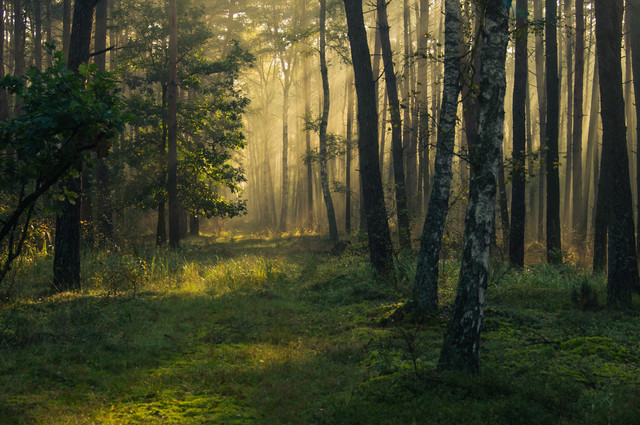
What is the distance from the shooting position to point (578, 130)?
20.5 meters

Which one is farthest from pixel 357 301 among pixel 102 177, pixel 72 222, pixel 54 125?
pixel 102 177

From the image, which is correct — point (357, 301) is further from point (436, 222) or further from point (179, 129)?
point (179, 129)

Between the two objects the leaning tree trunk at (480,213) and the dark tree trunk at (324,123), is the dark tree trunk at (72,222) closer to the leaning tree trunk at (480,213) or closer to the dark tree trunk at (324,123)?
the leaning tree trunk at (480,213)

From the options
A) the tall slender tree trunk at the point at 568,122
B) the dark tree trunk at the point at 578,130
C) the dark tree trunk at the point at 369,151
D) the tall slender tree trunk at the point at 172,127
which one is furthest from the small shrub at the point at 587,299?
the tall slender tree trunk at the point at 568,122

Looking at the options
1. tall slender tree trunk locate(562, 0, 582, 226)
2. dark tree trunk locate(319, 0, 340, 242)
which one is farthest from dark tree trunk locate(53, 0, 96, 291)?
tall slender tree trunk locate(562, 0, 582, 226)

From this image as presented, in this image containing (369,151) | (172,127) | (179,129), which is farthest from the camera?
(179,129)

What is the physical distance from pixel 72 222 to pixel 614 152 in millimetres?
11429

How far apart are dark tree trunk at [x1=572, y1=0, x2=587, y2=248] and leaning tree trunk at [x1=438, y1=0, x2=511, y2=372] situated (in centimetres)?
1472

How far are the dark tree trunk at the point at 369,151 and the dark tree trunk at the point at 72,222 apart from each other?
6.12 meters

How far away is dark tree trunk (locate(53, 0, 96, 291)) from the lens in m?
10.0

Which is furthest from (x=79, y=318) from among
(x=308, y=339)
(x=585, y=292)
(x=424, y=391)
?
(x=585, y=292)

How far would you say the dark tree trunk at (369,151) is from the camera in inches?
452

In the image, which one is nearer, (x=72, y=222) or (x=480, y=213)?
(x=480, y=213)

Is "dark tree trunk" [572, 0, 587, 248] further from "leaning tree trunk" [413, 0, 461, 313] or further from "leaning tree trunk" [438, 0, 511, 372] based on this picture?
"leaning tree trunk" [438, 0, 511, 372]
